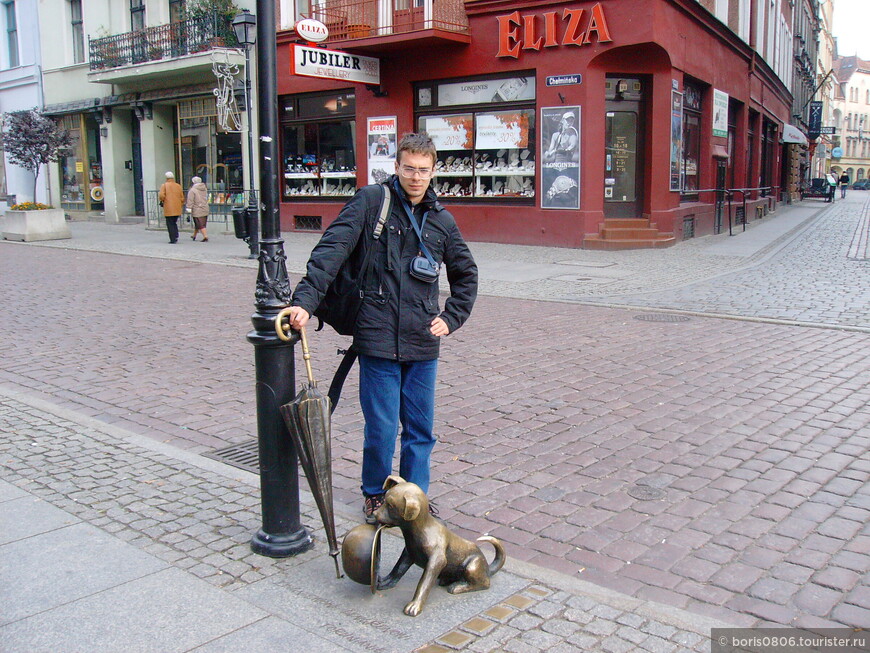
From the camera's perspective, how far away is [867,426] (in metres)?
5.71

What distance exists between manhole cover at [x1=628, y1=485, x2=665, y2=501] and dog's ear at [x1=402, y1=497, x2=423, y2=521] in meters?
1.67

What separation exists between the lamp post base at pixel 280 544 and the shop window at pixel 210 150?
20638 mm

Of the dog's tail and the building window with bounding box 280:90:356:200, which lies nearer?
the dog's tail

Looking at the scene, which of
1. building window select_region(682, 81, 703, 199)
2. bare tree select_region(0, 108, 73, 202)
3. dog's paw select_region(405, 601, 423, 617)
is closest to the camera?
dog's paw select_region(405, 601, 423, 617)

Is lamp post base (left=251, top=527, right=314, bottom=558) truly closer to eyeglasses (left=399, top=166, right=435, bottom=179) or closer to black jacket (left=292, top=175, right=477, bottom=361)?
black jacket (left=292, top=175, right=477, bottom=361)

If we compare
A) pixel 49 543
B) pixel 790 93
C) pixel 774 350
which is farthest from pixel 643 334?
pixel 790 93

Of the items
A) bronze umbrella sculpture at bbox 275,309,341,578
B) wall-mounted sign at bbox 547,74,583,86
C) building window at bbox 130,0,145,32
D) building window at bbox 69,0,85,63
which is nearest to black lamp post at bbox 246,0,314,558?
bronze umbrella sculpture at bbox 275,309,341,578

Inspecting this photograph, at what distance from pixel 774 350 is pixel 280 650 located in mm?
6495

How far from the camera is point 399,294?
12.6ft

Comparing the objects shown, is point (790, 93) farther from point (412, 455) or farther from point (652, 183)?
point (412, 455)

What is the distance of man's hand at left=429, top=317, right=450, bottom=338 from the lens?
3.84 metres

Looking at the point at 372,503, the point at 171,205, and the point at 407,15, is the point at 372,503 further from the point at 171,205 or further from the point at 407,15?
the point at 171,205

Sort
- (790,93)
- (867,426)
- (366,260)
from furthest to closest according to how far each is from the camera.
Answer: (790,93) → (867,426) → (366,260)

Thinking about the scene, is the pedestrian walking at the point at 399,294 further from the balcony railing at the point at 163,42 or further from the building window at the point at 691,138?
the balcony railing at the point at 163,42
